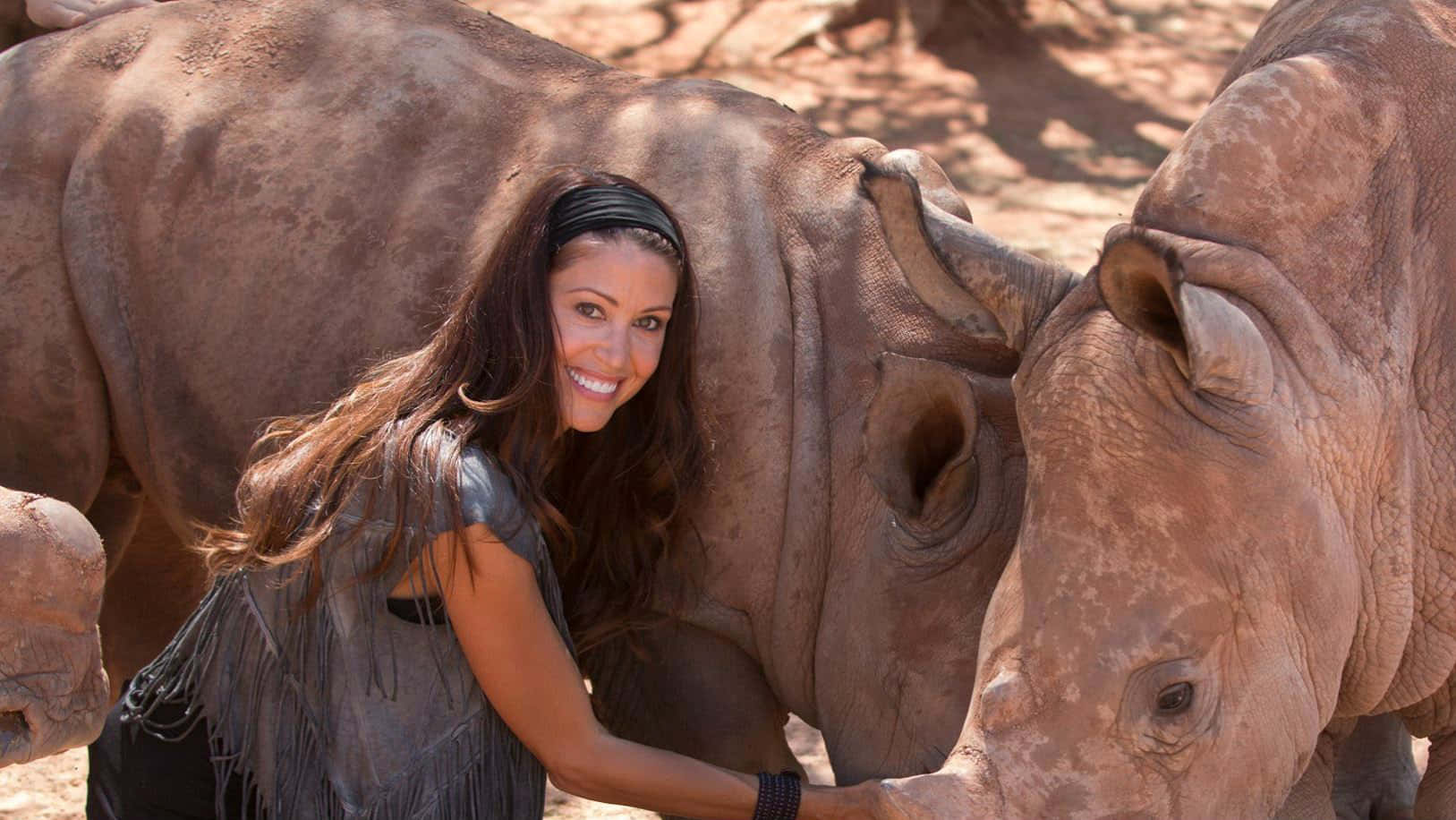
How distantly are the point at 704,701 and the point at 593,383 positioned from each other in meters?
0.86

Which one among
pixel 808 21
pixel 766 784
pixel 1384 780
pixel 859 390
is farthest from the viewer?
pixel 808 21

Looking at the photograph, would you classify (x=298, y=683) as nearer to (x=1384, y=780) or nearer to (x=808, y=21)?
(x=1384, y=780)

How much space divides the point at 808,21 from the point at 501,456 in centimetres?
846

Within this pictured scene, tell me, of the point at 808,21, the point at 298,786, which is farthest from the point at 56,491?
the point at 808,21

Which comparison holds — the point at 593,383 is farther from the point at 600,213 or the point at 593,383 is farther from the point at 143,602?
the point at 143,602

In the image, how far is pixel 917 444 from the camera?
359cm

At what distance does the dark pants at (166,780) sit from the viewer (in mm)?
3490

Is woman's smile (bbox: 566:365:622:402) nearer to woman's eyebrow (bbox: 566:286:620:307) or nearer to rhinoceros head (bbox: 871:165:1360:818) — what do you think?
woman's eyebrow (bbox: 566:286:620:307)

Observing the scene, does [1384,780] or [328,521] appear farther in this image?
[1384,780]

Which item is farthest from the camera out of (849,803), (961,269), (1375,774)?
(1375,774)

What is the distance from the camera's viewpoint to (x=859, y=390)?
12.5ft

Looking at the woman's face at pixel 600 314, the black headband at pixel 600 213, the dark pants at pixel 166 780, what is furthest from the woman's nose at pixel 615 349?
the dark pants at pixel 166 780

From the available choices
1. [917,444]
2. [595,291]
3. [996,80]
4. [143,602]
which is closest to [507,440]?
[595,291]

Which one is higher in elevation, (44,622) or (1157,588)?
(1157,588)
